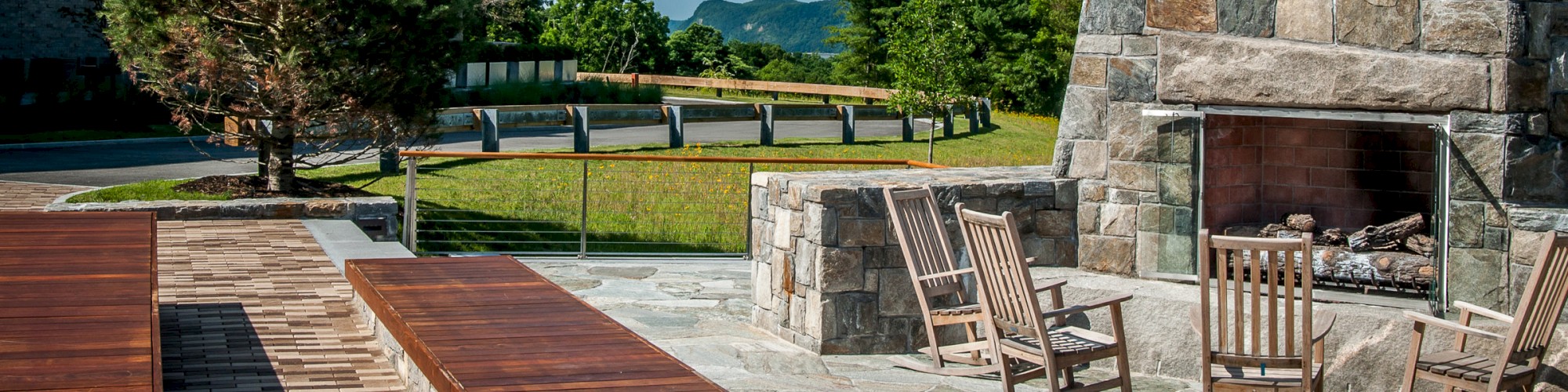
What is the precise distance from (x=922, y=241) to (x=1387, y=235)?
238cm

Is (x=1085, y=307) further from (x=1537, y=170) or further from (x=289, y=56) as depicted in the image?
(x=289, y=56)

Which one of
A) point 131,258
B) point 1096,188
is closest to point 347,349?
point 131,258

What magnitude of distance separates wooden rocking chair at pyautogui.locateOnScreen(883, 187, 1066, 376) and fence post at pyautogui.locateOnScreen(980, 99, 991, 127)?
774 inches

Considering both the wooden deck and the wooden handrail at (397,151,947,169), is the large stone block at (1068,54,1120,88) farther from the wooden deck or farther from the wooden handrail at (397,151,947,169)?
the wooden deck

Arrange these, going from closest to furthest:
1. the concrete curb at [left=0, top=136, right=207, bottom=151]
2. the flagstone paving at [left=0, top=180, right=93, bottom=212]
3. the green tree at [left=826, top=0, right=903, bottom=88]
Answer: the flagstone paving at [left=0, top=180, right=93, bottom=212]
the concrete curb at [left=0, top=136, right=207, bottom=151]
the green tree at [left=826, top=0, right=903, bottom=88]

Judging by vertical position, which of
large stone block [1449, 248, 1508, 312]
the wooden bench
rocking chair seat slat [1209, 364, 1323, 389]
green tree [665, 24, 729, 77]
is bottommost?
rocking chair seat slat [1209, 364, 1323, 389]

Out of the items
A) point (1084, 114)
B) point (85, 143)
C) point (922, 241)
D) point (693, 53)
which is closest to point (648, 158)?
point (1084, 114)

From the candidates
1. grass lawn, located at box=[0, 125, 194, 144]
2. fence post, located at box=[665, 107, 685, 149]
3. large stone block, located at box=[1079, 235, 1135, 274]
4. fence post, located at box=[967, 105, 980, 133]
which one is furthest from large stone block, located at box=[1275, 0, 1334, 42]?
fence post, located at box=[967, 105, 980, 133]

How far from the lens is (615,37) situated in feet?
163

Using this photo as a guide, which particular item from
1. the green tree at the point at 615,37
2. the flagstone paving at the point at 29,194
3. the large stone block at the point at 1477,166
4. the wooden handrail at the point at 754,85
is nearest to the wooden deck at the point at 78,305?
the flagstone paving at the point at 29,194

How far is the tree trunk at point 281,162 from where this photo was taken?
11.7 metres

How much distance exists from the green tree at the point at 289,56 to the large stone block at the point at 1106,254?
6.18 m

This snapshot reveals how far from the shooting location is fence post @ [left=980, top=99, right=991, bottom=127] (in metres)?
26.5

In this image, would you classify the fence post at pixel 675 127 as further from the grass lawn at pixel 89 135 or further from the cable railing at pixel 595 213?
the grass lawn at pixel 89 135
